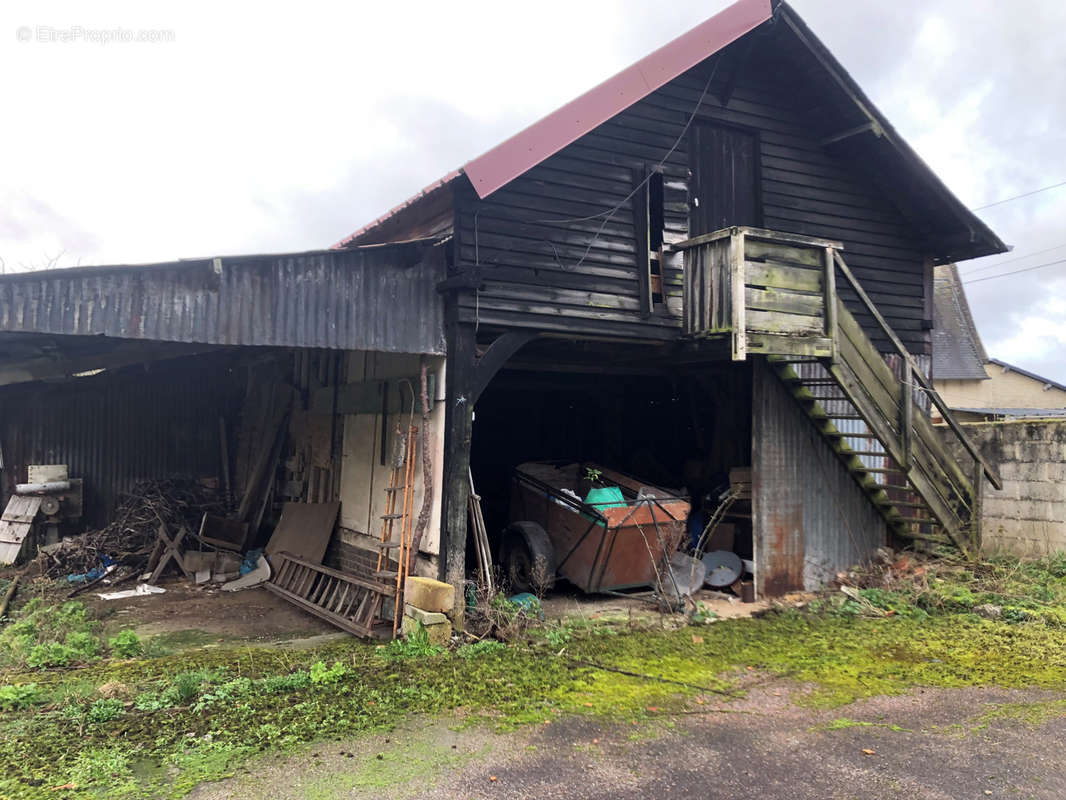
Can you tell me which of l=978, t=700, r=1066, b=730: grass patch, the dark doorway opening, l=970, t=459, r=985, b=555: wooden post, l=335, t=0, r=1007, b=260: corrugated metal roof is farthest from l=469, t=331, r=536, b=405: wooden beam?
l=970, t=459, r=985, b=555: wooden post

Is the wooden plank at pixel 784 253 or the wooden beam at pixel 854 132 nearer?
the wooden plank at pixel 784 253

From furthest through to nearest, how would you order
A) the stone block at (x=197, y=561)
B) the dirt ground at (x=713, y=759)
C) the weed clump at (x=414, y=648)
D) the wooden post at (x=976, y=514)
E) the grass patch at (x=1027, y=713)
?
the stone block at (x=197, y=561)
the wooden post at (x=976, y=514)
the weed clump at (x=414, y=648)
the grass patch at (x=1027, y=713)
the dirt ground at (x=713, y=759)

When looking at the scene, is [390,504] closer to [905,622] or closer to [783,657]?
[783,657]

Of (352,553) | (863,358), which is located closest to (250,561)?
(352,553)

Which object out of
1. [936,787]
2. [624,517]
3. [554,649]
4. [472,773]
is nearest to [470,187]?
[624,517]

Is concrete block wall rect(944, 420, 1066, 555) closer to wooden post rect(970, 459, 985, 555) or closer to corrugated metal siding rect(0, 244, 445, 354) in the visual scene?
wooden post rect(970, 459, 985, 555)

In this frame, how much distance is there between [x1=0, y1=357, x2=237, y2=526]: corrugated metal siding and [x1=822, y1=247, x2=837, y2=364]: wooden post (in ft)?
30.5

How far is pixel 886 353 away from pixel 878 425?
7.10ft

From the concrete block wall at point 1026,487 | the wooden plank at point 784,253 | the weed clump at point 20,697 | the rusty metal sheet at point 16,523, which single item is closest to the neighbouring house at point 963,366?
the concrete block wall at point 1026,487

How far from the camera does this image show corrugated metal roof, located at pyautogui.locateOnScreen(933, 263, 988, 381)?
29.6 m

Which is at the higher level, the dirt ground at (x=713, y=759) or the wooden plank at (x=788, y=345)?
the wooden plank at (x=788, y=345)

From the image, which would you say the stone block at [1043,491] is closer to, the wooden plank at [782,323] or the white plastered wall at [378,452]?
the wooden plank at [782,323]

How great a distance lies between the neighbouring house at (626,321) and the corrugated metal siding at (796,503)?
0.10ft

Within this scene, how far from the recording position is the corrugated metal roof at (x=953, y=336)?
97.1ft
